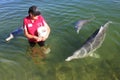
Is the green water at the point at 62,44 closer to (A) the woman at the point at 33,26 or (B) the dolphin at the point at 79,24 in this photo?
(B) the dolphin at the point at 79,24

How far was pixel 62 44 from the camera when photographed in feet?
39.1

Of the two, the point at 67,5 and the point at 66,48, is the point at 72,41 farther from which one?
the point at 67,5

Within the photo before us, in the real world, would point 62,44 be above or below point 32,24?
below

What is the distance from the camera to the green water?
9.99m

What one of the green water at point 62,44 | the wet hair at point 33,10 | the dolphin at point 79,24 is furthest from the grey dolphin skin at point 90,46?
the wet hair at point 33,10

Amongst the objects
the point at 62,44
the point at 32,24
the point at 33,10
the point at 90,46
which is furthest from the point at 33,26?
the point at 90,46

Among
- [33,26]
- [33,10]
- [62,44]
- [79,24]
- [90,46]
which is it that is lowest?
[62,44]

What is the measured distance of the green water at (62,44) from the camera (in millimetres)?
9992

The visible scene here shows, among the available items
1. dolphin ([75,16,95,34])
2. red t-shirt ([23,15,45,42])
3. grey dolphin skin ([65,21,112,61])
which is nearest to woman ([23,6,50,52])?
red t-shirt ([23,15,45,42])

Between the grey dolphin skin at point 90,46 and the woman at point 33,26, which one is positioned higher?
the woman at point 33,26

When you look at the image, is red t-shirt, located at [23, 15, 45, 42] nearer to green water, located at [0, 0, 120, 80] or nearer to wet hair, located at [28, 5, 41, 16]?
wet hair, located at [28, 5, 41, 16]

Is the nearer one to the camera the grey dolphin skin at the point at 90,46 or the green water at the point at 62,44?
the green water at the point at 62,44

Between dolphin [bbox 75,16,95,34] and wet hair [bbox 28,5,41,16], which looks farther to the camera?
dolphin [bbox 75,16,95,34]

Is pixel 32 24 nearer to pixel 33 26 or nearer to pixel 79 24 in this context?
pixel 33 26
